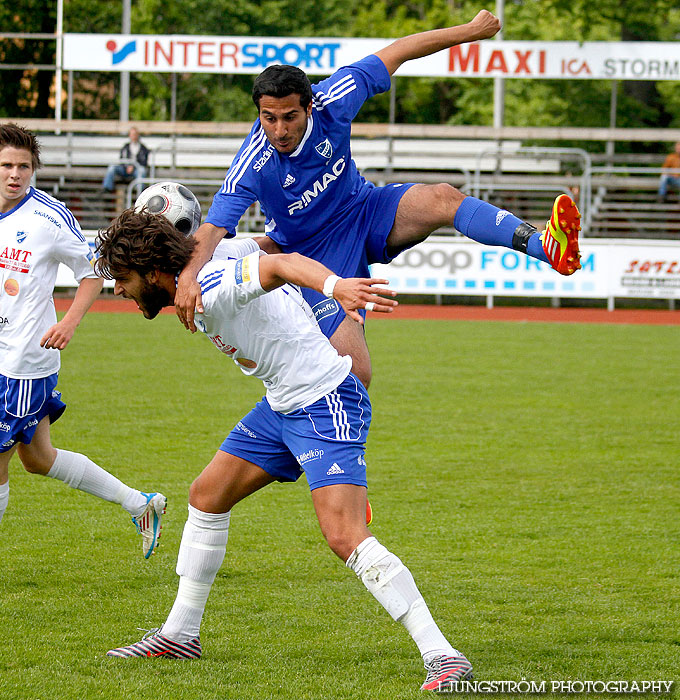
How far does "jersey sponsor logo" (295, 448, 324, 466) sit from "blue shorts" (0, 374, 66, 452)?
65.8 inches

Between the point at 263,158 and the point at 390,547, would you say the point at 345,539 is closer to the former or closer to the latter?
the point at 263,158

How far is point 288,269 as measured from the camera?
3629 millimetres

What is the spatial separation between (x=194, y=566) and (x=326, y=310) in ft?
4.14

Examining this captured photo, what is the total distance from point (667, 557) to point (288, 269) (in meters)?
3.34

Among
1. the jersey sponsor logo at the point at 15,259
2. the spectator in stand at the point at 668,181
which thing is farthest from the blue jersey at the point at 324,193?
the spectator in stand at the point at 668,181

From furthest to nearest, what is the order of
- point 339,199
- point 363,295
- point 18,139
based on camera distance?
point 339,199, point 18,139, point 363,295

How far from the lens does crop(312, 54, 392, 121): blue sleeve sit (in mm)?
5055

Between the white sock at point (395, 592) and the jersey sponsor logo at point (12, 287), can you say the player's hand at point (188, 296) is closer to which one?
the white sock at point (395, 592)

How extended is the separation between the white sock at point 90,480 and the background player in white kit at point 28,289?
277mm

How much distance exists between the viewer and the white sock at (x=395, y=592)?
3.94 m

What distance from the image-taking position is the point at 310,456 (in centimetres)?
404

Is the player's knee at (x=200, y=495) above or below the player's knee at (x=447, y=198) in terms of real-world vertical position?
below

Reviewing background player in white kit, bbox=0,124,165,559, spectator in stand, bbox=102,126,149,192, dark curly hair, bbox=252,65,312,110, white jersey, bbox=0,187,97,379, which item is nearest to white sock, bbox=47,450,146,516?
background player in white kit, bbox=0,124,165,559

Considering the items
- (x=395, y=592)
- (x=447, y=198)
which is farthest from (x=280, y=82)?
(x=395, y=592)
